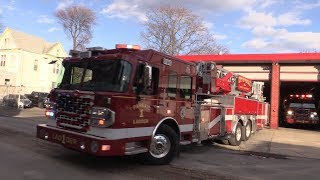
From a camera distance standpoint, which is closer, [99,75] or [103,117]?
[103,117]

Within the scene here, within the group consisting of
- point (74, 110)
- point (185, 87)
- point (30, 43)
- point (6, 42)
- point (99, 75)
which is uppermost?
point (30, 43)

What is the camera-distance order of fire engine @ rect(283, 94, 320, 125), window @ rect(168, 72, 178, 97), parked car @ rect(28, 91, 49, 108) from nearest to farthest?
window @ rect(168, 72, 178, 97), fire engine @ rect(283, 94, 320, 125), parked car @ rect(28, 91, 49, 108)

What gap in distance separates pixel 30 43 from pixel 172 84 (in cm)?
5678

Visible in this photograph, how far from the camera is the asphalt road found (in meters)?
8.66

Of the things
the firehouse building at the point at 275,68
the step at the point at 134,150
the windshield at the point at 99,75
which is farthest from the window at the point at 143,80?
the firehouse building at the point at 275,68

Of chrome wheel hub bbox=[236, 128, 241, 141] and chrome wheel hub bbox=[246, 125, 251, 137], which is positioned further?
chrome wheel hub bbox=[246, 125, 251, 137]

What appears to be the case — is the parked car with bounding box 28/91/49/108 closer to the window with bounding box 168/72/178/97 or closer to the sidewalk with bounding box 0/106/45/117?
the sidewalk with bounding box 0/106/45/117

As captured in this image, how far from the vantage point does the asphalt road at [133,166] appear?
341 inches

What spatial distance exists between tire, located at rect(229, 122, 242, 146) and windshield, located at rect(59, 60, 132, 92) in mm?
7214

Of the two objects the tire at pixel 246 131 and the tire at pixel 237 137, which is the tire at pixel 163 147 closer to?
the tire at pixel 237 137

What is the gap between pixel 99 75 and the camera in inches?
368

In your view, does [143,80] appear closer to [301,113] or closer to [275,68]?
[275,68]

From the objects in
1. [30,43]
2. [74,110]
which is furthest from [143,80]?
[30,43]

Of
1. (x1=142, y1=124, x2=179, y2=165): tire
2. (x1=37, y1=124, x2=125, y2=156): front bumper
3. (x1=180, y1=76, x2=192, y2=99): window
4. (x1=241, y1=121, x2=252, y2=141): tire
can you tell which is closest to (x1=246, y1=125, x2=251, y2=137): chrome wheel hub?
(x1=241, y1=121, x2=252, y2=141): tire
